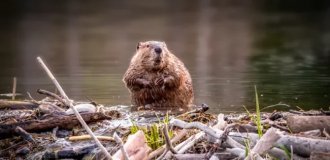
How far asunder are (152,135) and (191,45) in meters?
15.9

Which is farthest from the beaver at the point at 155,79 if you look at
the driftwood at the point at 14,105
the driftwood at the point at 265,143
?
the driftwood at the point at 265,143

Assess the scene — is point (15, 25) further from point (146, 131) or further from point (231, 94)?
point (146, 131)

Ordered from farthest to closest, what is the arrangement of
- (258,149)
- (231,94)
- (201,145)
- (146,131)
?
1. (231,94)
2. (146,131)
3. (201,145)
4. (258,149)

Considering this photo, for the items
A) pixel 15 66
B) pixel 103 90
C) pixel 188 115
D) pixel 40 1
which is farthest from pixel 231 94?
pixel 40 1

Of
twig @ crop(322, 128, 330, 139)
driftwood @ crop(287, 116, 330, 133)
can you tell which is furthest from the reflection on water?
twig @ crop(322, 128, 330, 139)

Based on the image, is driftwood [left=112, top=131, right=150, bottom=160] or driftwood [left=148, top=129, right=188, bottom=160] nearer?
driftwood [left=112, top=131, right=150, bottom=160]

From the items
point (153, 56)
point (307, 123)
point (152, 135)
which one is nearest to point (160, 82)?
point (153, 56)

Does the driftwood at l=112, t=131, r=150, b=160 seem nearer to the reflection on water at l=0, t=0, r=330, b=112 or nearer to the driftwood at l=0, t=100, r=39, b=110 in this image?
the driftwood at l=0, t=100, r=39, b=110

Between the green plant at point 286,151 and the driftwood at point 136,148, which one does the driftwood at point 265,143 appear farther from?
the driftwood at point 136,148

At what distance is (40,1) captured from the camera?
135ft

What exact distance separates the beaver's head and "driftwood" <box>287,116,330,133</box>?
10.5 ft

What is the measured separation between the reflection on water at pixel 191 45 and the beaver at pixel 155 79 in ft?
1.33

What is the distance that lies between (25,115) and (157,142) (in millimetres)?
1574

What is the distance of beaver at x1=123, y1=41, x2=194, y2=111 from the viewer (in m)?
8.05
